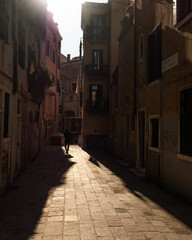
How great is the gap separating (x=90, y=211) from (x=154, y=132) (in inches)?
180

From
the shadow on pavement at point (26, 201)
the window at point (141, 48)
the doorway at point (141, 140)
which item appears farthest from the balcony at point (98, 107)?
the shadow on pavement at point (26, 201)

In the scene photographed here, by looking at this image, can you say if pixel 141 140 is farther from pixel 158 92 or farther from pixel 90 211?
pixel 90 211

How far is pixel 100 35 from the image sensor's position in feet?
70.0

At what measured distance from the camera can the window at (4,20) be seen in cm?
670

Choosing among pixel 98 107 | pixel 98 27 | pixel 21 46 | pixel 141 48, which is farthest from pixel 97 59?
pixel 21 46

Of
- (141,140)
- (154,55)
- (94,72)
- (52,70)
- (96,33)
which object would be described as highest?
(96,33)

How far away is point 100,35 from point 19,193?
17054 mm

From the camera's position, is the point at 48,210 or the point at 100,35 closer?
the point at 48,210

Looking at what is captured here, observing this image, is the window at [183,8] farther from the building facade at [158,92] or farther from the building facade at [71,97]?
the building facade at [71,97]

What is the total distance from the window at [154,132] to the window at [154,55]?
1.56 metres

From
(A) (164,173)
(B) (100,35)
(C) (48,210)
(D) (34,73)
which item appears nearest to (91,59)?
(B) (100,35)

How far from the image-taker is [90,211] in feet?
18.6

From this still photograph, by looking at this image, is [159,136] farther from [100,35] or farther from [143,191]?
[100,35]

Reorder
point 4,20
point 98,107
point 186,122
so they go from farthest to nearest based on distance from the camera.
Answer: point 98,107 < point 4,20 < point 186,122
